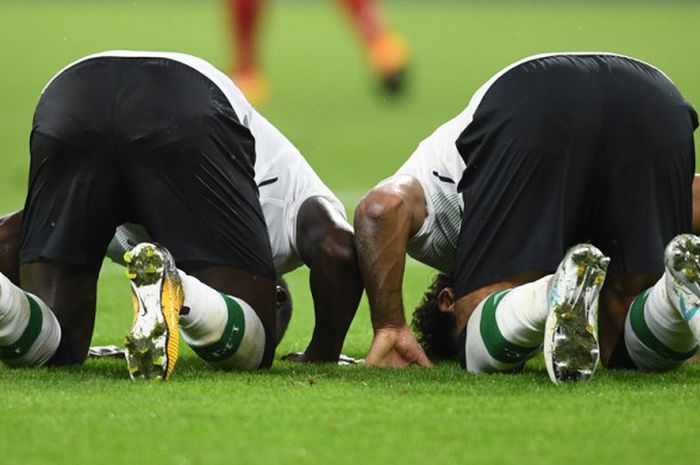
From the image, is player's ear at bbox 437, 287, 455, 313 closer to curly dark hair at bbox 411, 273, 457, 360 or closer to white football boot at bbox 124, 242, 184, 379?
curly dark hair at bbox 411, 273, 457, 360

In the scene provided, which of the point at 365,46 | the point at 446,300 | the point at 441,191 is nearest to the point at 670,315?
the point at 441,191

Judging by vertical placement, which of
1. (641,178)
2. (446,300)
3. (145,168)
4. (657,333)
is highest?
(145,168)

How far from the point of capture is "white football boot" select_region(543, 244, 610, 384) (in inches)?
149

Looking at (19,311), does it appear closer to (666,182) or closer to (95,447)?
(95,447)

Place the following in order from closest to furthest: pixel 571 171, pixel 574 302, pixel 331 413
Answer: pixel 331 413
pixel 574 302
pixel 571 171

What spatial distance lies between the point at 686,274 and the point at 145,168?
151cm

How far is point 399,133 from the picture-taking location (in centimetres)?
1305

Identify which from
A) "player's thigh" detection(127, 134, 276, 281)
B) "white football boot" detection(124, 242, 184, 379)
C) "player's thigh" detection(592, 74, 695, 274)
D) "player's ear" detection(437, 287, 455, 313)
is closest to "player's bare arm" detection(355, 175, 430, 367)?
"player's ear" detection(437, 287, 455, 313)

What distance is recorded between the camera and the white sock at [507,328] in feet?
13.0

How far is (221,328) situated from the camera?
13.8 feet

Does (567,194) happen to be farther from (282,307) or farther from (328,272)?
(282,307)

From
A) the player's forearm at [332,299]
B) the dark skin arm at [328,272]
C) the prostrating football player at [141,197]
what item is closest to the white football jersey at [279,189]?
the dark skin arm at [328,272]

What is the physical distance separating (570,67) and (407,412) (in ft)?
4.46

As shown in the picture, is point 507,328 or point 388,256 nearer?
point 507,328
